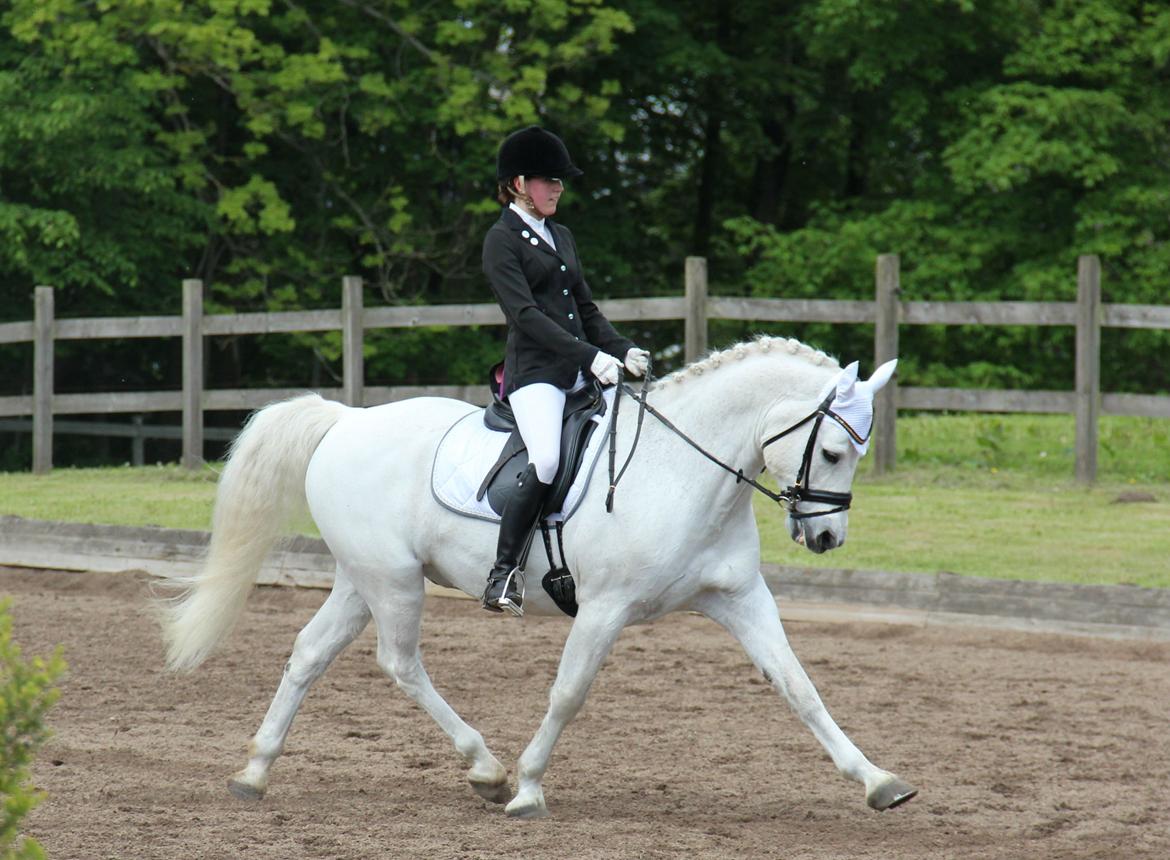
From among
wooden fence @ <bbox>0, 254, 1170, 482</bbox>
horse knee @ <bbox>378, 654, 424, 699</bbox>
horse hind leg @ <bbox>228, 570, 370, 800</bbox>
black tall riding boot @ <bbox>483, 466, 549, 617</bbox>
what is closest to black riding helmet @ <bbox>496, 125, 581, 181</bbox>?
black tall riding boot @ <bbox>483, 466, 549, 617</bbox>

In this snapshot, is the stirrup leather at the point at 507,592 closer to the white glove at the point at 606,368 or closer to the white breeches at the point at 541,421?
the white breeches at the point at 541,421

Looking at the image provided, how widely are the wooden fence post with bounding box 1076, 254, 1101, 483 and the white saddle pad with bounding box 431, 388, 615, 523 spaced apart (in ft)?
27.2

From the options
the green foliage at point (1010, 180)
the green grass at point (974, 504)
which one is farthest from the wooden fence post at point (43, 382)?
the green foliage at point (1010, 180)

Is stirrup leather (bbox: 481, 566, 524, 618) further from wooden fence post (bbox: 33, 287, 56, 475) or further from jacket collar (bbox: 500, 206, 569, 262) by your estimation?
wooden fence post (bbox: 33, 287, 56, 475)

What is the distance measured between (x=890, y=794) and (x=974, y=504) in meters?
7.42

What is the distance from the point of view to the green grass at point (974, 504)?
10.0 meters

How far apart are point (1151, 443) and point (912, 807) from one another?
1028 centimetres

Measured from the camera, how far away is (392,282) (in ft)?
69.0

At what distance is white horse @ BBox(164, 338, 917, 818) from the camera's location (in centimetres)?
519

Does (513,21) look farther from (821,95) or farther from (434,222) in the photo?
(821,95)

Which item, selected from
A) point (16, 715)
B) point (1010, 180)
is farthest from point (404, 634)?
point (1010, 180)

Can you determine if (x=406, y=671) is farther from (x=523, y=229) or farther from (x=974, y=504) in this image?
(x=974, y=504)

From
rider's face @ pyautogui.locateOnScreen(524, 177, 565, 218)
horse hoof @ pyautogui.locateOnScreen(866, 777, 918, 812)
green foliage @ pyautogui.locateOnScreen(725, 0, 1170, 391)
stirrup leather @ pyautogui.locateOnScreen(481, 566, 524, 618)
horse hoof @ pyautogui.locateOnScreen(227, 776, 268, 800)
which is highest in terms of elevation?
green foliage @ pyautogui.locateOnScreen(725, 0, 1170, 391)

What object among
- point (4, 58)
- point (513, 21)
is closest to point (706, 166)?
point (513, 21)
